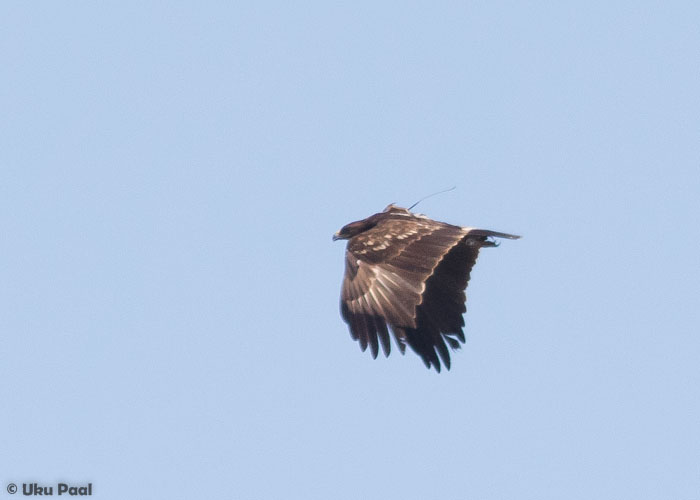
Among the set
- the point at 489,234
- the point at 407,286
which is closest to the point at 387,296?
the point at 407,286

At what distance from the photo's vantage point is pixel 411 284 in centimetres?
1930

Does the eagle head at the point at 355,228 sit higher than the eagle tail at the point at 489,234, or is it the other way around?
the eagle head at the point at 355,228

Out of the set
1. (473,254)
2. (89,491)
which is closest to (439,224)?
(473,254)

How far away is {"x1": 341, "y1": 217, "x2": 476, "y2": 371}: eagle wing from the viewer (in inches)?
761

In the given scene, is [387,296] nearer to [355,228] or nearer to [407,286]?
[407,286]

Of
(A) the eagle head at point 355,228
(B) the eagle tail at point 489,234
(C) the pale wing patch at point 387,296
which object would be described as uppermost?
(A) the eagle head at point 355,228

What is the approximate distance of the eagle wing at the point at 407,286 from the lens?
1933 centimetres

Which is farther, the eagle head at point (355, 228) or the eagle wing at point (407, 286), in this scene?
the eagle head at point (355, 228)

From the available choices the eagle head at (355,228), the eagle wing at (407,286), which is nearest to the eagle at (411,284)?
the eagle wing at (407,286)

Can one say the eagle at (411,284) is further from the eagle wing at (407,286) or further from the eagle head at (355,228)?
the eagle head at (355,228)

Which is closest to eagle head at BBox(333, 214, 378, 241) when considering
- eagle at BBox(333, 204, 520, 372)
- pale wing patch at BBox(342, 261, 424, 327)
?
eagle at BBox(333, 204, 520, 372)

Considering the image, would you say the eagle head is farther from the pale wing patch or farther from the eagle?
the pale wing patch

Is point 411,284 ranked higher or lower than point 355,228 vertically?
lower

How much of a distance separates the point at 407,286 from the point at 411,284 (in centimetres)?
6
